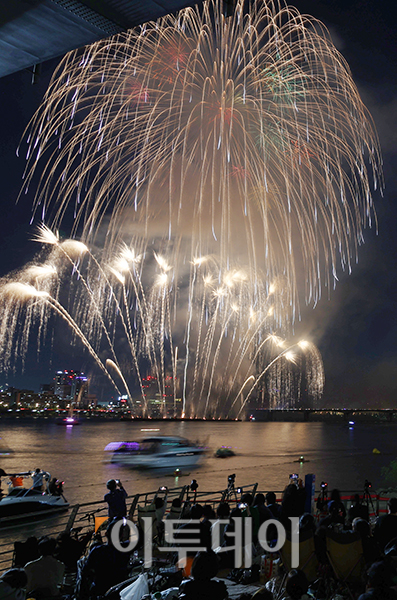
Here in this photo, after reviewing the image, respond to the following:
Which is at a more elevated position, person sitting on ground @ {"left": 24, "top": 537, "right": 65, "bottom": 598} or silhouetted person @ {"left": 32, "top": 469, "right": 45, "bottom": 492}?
person sitting on ground @ {"left": 24, "top": 537, "right": 65, "bottom": 598}

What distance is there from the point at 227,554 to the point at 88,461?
192ft

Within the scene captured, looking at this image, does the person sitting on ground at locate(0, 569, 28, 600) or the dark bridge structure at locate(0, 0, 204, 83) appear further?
the person sitting on ground at locate(0, 569, 28, 600)

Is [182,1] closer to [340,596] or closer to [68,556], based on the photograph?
[340,596]

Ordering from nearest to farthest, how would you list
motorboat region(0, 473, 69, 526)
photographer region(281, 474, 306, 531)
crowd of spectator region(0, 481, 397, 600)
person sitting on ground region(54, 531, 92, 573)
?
1. crowd of spectator region(0, 481, 397, 600)
2. person sitting on ground region(54, 531, 92, 573)
3. photographer region(281, 474, 306, 531)
4. motorboat region(0, 473, 69, 526)

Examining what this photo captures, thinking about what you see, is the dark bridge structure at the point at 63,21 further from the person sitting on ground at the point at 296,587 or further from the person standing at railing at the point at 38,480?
the person standing at railing at the point at 38,480

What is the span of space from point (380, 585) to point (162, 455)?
51443 millimetres

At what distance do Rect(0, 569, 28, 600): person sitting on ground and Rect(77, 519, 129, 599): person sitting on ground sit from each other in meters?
1.26

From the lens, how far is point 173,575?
20.2 feet

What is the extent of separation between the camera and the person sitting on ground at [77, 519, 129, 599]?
18.9 feet

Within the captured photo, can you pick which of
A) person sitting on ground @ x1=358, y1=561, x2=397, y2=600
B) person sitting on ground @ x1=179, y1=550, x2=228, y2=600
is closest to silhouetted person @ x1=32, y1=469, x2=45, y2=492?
person sitting on ground @ x1=179, y1=550, x2=228, y2=600

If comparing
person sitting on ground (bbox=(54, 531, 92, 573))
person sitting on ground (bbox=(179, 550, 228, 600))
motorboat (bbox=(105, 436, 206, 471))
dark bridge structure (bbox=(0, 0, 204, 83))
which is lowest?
motorboat (bbox=(105, 436, 206, 471))

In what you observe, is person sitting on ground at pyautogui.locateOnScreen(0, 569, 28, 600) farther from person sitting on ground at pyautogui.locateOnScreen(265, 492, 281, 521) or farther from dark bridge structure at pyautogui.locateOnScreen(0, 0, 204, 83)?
dark bridge structure at pyautogui.locateOnScreen(0, 0, 204, 83)

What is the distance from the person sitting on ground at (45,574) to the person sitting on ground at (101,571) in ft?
1.22

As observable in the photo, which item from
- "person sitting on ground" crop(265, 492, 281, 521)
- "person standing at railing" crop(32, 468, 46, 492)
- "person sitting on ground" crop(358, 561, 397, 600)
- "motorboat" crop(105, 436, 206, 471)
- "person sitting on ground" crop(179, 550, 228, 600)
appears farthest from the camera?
"motorboat" crop(105, 436, 206, 471)
